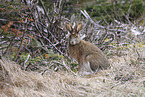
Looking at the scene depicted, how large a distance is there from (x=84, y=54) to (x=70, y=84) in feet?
4.05

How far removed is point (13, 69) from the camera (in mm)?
3463

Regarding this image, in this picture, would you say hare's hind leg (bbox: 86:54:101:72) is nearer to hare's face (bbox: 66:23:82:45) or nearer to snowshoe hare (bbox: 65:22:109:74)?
snowshoe hare (bbox: 65:22:109:74)

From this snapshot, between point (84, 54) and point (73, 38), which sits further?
point (84, 54)

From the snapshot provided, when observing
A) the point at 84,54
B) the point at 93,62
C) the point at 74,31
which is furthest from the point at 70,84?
the point at 74,31

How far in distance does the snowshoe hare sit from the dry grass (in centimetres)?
37

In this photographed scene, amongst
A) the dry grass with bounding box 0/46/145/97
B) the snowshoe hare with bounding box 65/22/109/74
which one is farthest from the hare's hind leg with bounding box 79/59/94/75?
the dry grass with bounding box 0/46/145/97

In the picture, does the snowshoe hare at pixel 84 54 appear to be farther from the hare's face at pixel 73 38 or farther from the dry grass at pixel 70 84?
the dry grass at pixel 70 84

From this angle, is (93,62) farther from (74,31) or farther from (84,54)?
(74,31)

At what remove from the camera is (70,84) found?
3246 millimetres

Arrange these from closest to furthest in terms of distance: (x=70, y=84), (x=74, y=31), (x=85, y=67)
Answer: (x=70, y=84), (x=74, y=31), (x=85, y=67)

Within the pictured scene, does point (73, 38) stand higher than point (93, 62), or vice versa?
point (73, 38)

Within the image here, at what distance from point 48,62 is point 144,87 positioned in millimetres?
1985

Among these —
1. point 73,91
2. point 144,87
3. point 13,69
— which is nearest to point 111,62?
point 144,87

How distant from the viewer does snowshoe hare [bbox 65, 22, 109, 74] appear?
13.5ft
